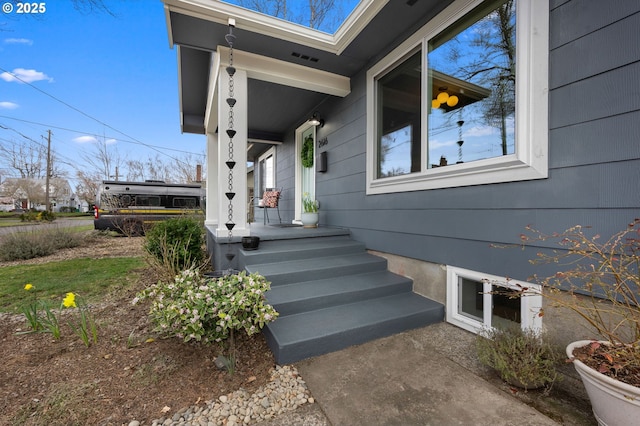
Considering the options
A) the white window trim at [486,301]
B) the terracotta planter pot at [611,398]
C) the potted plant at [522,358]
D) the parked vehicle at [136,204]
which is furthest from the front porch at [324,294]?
the parked vehicle at [136,204]

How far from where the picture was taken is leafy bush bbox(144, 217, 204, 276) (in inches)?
140

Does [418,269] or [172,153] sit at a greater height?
[172,153]

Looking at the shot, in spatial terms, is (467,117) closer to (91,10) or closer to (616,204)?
(616,204)

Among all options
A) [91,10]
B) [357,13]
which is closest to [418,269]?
[357,13]

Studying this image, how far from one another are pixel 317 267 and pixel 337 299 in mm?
473

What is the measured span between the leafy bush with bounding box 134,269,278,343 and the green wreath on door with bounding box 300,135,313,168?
3.63 metres

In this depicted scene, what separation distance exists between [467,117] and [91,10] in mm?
3853

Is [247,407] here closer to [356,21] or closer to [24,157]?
[356,21]

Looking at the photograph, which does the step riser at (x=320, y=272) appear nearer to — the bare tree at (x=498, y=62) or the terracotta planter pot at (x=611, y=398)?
the bare tree at (x=498, y=62)

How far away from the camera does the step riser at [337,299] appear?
2.36 m

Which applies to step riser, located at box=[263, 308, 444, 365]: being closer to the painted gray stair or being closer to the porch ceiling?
the painted gray stair

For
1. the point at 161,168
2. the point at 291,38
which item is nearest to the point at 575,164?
the point at 291,38

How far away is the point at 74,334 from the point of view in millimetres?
2312

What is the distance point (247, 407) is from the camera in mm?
1530
